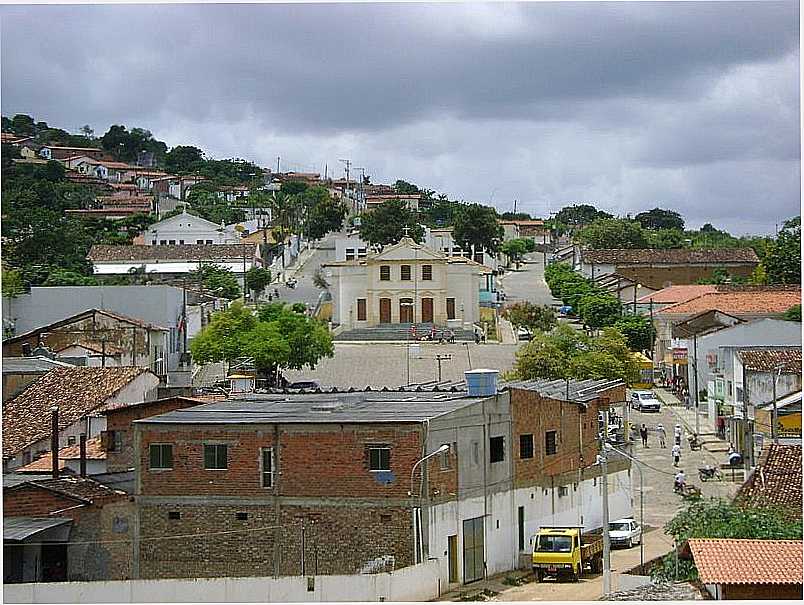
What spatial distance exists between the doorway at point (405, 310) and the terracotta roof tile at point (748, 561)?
79.7 feet

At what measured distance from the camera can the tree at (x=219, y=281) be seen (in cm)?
3297

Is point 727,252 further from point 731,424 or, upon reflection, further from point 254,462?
point 254,462

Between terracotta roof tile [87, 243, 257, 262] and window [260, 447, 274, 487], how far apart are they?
26785 mm

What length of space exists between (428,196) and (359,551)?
51.0 metres

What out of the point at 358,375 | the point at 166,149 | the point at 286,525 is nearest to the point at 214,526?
the point at 286,525

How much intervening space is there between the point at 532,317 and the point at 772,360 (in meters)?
12.3

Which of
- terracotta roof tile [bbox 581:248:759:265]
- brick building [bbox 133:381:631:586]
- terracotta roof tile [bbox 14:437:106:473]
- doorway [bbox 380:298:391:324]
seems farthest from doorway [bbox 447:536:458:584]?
terracotta roof tile [bbox 581:248:759:265]

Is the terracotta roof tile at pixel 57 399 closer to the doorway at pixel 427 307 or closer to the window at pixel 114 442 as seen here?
the window at pixel 114 442

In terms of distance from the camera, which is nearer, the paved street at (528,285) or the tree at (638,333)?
the tree at (638,333)

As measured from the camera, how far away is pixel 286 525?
11.0 m

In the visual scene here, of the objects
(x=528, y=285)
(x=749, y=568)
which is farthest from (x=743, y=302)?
(x=749, y=568)

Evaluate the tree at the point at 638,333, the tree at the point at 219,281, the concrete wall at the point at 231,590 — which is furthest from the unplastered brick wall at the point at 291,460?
the tree at the point at 219,281

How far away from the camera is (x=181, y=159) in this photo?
226ft

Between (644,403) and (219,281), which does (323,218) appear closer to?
(219,281)
